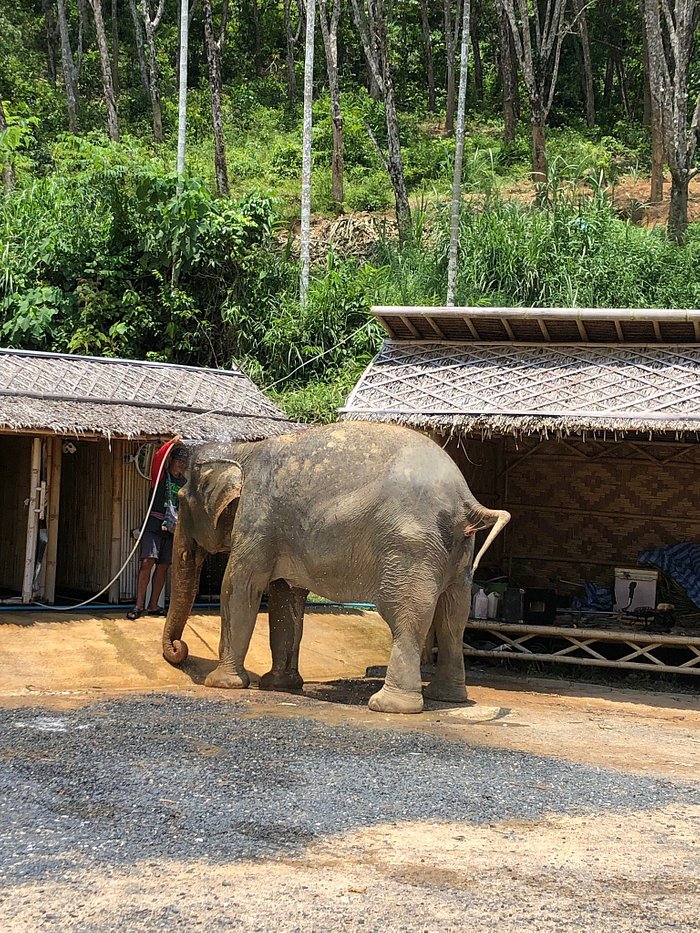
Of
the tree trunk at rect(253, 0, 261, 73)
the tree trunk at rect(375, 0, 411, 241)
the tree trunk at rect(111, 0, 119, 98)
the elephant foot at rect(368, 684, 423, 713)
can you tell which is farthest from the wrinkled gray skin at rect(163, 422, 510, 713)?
the tree trunk at rect(253, 0, 261, 73)

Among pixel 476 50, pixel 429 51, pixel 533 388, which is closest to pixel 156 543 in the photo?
pixel 533 388

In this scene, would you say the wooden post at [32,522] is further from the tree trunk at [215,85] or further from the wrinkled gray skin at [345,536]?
the tree trunk at [215,85]

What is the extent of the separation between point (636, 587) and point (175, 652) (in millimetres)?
5368

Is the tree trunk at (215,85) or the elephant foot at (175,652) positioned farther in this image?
the tree trunk at (215,85)

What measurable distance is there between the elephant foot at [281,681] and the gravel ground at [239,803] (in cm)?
105

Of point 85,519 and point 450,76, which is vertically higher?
point 450,76

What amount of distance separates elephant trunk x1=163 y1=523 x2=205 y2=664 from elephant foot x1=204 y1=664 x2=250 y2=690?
2.38 feet

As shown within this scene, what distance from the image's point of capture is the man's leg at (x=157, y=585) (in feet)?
38.8

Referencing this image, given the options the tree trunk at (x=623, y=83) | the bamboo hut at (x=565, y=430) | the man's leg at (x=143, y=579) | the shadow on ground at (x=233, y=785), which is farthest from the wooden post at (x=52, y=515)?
the tree trunk at (x=623, y=83)

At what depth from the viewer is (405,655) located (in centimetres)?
849

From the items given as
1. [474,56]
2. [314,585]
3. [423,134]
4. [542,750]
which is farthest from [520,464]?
[474,56]

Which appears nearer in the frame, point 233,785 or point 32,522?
point 233,785

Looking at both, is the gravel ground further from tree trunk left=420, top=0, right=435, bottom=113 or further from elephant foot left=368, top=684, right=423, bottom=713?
tree trunk left=420, top=0, right=435, bottom=113

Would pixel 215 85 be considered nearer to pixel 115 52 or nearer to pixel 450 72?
pixel 450 72
